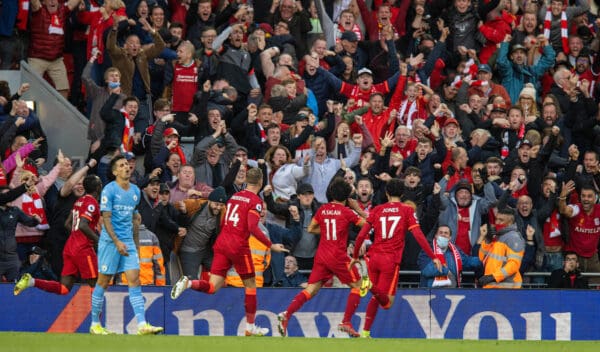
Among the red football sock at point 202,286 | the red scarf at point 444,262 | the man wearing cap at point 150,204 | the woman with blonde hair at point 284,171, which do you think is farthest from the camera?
the woman with blonde hair at point 284,171

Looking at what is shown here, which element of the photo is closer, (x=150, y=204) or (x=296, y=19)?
(x=150, y=204)

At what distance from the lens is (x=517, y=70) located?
931 inches

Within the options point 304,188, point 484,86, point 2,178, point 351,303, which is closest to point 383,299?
point 351,303

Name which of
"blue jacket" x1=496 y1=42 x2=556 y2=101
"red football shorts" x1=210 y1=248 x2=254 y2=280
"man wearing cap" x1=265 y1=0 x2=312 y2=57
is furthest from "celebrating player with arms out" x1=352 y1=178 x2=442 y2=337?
"blue jacket" x1=496 y1=42 x2=556 y2=101

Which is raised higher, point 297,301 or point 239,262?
point 239,262

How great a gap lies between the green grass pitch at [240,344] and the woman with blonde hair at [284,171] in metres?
4.49

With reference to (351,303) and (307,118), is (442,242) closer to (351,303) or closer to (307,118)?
(351,303)

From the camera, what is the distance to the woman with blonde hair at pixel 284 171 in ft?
64.8

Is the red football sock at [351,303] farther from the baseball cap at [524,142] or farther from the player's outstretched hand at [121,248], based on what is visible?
the baseball cap at [524,142]

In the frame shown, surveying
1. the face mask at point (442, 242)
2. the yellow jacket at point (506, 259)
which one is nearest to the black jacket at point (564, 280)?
the yellow jacket at point (506, 259)

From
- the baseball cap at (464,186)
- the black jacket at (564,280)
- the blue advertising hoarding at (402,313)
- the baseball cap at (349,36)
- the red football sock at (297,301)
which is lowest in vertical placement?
the blue advertising hoarding at (402,313)

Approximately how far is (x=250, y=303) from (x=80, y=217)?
2277 mm

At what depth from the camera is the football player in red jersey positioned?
→ 16.3 m

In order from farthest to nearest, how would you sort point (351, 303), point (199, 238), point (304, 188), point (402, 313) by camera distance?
1. point (304, 188)
2. point (199, 238)
3. point (402, 313)
4. point (351, 303)
